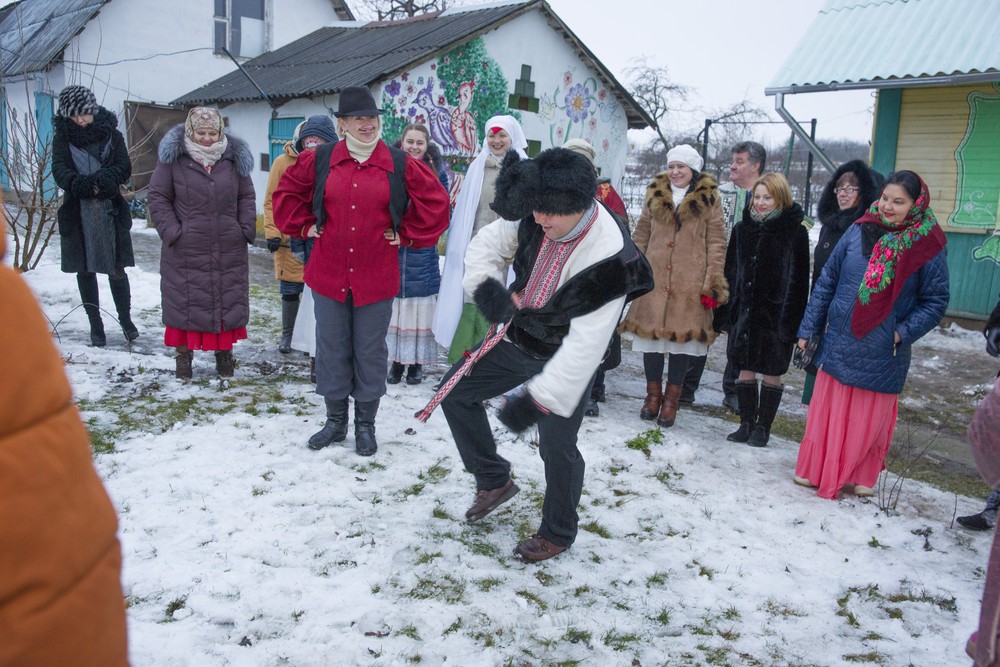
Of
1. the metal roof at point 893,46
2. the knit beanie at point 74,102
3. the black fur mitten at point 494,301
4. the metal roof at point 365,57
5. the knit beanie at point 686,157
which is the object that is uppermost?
the metal roof at point 365,57

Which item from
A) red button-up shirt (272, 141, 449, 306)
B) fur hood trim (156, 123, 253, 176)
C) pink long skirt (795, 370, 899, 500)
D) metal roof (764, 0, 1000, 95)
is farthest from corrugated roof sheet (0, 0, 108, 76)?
pink long skirt (795, 370, 899, 500)

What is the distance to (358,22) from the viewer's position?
20219 millimetres

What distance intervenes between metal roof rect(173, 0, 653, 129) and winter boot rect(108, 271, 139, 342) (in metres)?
8.03

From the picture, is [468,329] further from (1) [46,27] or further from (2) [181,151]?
(1) [46,27]

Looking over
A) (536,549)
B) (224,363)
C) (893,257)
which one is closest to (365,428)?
(536,549)

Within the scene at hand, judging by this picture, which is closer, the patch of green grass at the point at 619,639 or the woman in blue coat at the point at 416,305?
the patch of green grass at the point at 619,639

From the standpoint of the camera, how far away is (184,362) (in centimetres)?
579

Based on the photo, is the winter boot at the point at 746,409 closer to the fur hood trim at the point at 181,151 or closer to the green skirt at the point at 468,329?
the green skirt at the point at 468,329

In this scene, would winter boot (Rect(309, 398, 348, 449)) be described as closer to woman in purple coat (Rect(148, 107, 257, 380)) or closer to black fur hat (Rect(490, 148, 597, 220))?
woman in purple coat (Rect(148, 107, 257, 380))

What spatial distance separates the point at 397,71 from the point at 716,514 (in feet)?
38.0

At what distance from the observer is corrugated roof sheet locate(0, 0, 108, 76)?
52.8 ft

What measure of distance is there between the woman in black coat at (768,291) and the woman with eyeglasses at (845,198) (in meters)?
0.40

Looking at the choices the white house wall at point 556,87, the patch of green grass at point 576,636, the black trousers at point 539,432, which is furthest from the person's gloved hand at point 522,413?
the white house wall at point 556,87

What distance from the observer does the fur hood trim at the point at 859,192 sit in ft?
18.5
